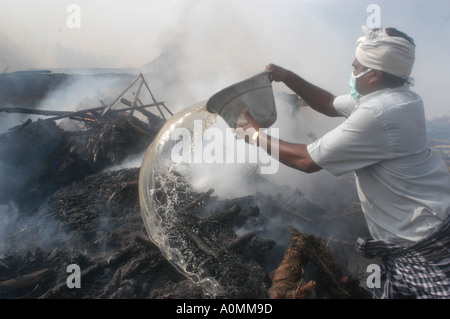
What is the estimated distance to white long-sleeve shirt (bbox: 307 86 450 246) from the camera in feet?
6.80

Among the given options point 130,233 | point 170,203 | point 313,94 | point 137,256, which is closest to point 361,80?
point 313,94

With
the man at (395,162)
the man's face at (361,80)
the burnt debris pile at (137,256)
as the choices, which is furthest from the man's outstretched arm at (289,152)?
the burnt debris pile at (137,256)

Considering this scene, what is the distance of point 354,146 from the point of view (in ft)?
6.95

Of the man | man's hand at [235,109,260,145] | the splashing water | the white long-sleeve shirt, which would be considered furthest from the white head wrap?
the splashing water

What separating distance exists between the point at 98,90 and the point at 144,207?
1410cm

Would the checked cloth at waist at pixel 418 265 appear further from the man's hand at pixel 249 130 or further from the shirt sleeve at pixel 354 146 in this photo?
the man's hand at pixel 249 130

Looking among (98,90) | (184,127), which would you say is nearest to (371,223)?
(184,127)

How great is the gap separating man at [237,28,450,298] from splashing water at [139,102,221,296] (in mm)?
1417

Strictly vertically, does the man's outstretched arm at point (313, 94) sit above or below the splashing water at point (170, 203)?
above

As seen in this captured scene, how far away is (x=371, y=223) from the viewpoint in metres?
2.58

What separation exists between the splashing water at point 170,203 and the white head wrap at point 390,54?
183cm

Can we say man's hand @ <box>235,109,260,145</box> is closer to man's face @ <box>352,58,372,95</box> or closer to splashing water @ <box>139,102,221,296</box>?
splashing water @ <box>139,102,221,296</box>

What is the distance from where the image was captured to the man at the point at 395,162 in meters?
2.09
